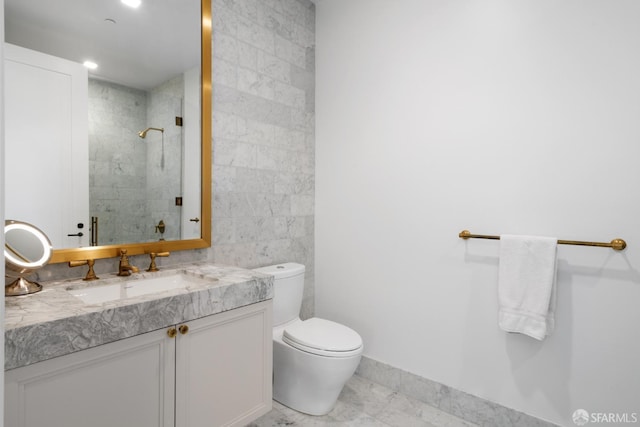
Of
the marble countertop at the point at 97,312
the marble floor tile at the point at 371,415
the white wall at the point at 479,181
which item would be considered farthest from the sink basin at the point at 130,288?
the white wall at the point at 479,181

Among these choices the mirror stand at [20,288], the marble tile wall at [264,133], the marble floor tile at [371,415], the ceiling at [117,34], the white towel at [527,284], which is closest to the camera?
the mirror stand at [20,288]

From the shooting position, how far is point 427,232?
6.72 feet

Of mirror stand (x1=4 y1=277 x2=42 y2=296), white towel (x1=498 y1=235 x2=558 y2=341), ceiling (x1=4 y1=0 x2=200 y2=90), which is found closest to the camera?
mirror stand (x1=4 y1=277 x2=42 y2=296)

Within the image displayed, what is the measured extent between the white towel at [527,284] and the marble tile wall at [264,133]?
136cm

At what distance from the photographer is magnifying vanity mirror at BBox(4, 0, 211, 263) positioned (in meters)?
1.40

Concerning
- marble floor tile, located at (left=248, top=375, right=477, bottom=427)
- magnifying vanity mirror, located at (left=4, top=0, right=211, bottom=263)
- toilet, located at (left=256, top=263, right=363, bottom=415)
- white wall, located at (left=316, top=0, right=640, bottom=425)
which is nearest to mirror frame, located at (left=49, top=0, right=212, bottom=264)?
magnifying vanity mirror, located at (left=4, top=0, right=211, bottom=263)

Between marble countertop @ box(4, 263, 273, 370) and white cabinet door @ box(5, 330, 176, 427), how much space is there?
0.04m

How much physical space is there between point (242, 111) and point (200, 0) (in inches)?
24.6

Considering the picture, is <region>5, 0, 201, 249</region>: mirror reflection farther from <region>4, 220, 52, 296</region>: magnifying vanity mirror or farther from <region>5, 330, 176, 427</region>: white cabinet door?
<region>5, 330, 176, 427</region>: white cabinet door

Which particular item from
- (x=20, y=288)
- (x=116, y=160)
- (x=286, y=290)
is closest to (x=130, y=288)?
(x=20, y=288)

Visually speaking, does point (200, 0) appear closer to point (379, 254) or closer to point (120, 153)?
point (120, 153)

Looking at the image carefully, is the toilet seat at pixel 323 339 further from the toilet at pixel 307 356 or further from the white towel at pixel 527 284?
the white towel at pixel 527 284

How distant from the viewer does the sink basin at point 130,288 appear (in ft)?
4.64

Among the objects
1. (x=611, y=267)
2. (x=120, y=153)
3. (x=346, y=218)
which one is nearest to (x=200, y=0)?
(x=120, y=153)
